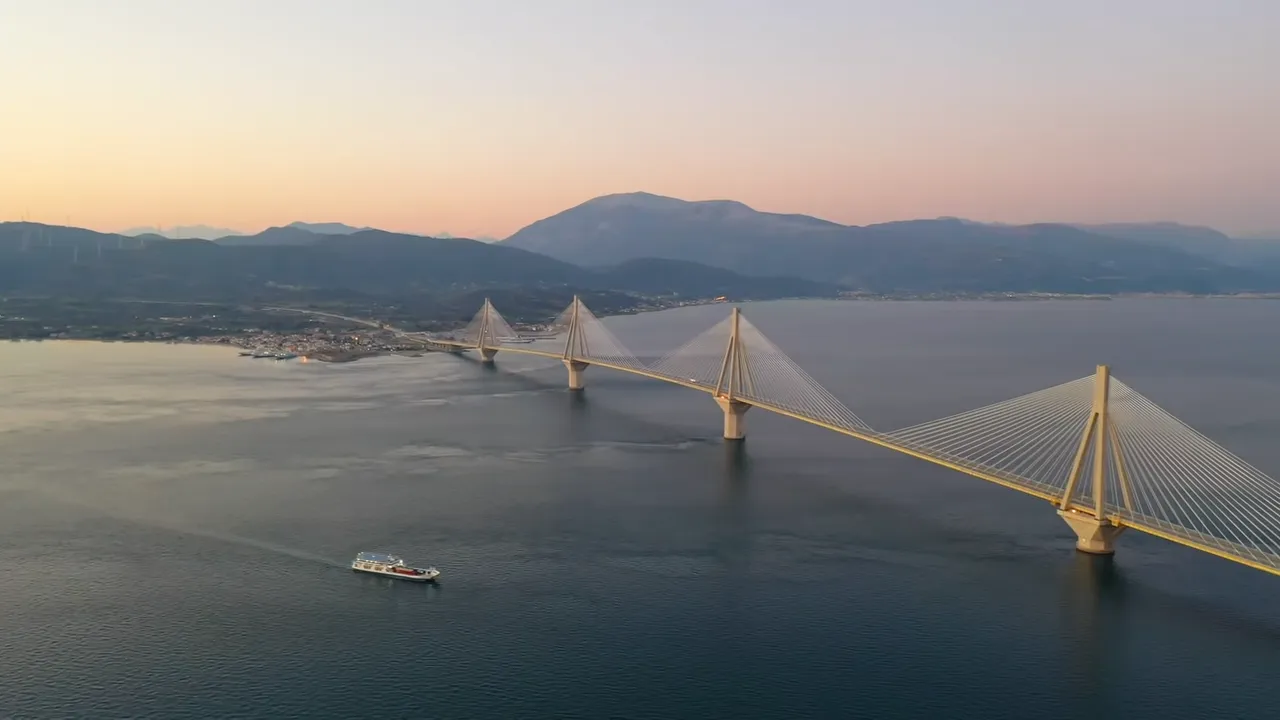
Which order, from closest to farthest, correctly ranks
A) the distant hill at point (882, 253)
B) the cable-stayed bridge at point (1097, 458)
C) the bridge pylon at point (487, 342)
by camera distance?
the cable-stayed bridge at point (1097, 458)
the bridge pylon at point (487, 342)
the distant hill at point (882, 253)

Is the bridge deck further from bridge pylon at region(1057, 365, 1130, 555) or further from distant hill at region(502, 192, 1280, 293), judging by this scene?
distant hill at region(502, 192, 1280, 293)

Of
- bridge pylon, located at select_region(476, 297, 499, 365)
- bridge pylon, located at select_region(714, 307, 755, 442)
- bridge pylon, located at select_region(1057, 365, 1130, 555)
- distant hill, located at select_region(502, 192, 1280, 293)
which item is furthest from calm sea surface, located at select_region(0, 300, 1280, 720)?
distant hill, located at select_region(502, 192, 1280, 293)

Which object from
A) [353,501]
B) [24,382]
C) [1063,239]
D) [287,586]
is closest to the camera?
[287,586]

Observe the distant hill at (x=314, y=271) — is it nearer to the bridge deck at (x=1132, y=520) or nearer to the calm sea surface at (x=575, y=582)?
the calm sea surface at (x=575, y=582)

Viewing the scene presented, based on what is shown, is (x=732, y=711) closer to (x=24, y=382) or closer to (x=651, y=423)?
(x=651, y=423)

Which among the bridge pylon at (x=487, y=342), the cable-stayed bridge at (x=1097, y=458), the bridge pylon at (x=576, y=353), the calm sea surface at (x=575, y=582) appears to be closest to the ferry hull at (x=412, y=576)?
the calm sea surface at (x=575, y=582)

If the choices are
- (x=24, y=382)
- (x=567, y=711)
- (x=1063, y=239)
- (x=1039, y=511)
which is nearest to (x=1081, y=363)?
(x=1039, y=511)

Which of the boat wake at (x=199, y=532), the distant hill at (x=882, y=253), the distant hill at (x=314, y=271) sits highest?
the distant hill at (x=882, y=253)
